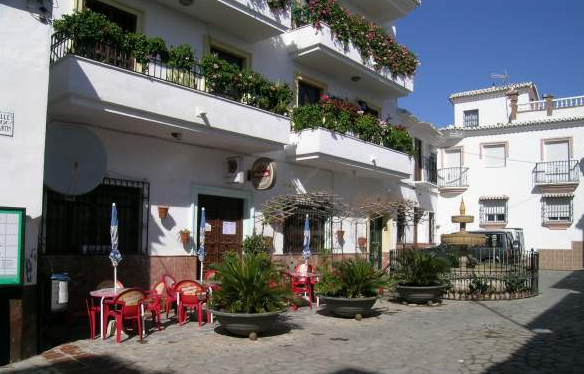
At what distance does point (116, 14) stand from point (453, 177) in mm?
24698

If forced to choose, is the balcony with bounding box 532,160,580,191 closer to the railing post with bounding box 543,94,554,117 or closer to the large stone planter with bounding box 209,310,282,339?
the railing post with bounding box 543,94,554,117

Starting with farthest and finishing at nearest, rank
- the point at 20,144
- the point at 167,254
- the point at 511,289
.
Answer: the point at 511,289
the point at 167,254
the point at 20,144

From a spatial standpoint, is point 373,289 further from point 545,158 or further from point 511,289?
point 545,158

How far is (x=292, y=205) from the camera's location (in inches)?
531

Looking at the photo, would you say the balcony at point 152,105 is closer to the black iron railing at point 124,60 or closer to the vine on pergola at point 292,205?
the black iron railing at point 124,60

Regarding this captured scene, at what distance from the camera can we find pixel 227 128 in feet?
36.2

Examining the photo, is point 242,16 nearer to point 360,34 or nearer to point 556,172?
point 360,34

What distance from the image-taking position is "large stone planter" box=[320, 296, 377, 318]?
9.51 m

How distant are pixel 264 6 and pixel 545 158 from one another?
2189 centimetres

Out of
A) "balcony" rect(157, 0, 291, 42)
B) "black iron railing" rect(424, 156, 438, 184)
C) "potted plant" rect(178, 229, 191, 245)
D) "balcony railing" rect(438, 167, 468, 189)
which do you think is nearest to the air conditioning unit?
"potted plant" rect(178, 229, 191, 245)

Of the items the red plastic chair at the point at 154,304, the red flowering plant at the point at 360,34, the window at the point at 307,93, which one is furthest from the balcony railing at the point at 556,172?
the red plastic chair at the point at 154,304

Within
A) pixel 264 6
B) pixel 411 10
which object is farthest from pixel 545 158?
pixel 264 6

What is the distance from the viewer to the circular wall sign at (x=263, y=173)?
1235cm

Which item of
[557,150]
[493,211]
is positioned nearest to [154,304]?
[493,211]
